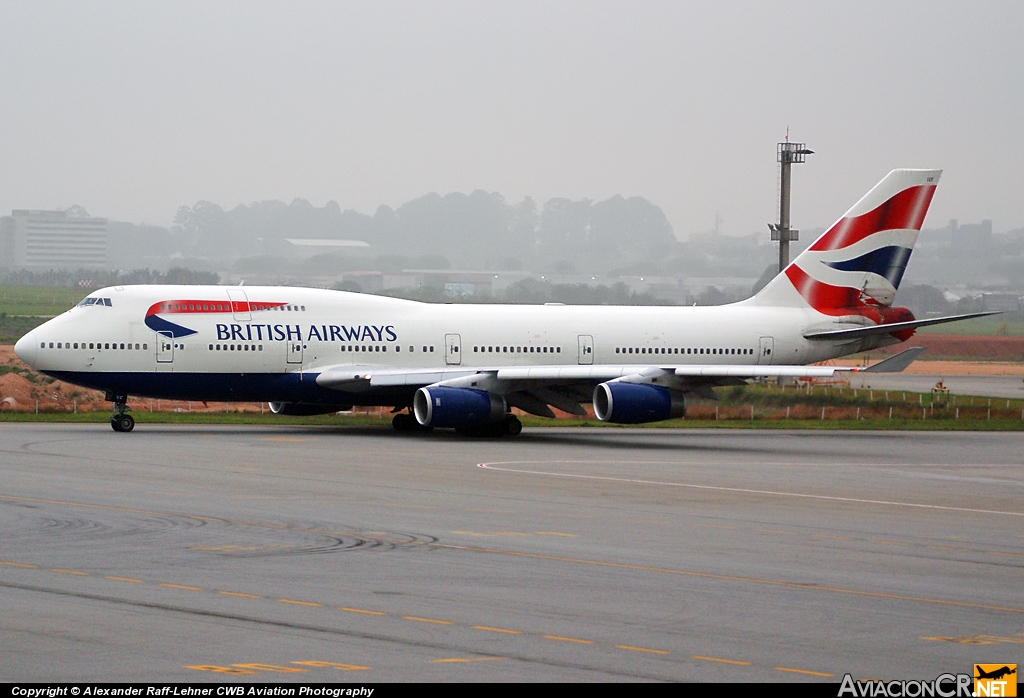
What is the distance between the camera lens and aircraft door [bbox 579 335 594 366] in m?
44.7

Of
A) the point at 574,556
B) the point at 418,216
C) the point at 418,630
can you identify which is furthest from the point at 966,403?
the point at 418,216

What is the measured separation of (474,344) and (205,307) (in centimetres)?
866

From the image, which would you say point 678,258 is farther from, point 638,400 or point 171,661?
point 171,661

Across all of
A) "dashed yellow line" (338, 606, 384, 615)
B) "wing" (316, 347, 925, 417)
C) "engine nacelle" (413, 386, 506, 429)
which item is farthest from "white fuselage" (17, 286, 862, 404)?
"dashed yellow line" (338, 606, 384, 615)

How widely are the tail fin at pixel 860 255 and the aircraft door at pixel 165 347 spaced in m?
20.7

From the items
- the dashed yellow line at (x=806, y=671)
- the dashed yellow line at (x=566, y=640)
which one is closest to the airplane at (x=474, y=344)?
the dashed yellow line at (x=566, y=640)

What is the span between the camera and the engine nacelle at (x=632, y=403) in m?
39.7

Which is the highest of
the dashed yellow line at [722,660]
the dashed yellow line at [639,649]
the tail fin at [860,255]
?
the tail fin at [860,255]

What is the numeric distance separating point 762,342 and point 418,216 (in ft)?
358

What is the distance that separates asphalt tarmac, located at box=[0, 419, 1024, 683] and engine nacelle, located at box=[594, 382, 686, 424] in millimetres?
6709

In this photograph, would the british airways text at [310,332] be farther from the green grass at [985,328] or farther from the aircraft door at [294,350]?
the green grass at [985,328]

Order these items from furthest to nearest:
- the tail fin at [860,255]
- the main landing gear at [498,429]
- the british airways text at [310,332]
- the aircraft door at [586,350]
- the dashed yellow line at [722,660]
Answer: the tail fin at [860,255], the aircraft door at [586,350], the british airways text at [310,332], the main landing gear at [498,429], the dashed yellow line at [722,660]

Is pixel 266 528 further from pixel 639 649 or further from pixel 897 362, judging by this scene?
pixel 897 362

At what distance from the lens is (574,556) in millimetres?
17938
